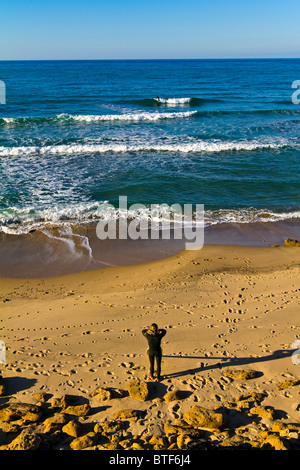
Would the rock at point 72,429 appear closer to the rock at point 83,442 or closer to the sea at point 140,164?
the rock at point 83,442

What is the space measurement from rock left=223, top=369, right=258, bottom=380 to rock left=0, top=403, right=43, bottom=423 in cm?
313

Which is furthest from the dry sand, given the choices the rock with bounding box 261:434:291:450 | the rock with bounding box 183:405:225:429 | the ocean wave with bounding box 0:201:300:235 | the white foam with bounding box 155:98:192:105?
the white foam with bounding box 155:98:192:105

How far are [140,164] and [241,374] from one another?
14100 millimetres

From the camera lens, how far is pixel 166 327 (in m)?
7.30

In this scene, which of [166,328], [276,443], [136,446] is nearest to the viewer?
[276,443]

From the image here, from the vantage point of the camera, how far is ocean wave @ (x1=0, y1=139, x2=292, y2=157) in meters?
20.2

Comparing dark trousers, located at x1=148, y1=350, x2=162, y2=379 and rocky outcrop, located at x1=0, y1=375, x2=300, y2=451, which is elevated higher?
dark trousers, located at x1=148, y1=350, x2=162, y2=379

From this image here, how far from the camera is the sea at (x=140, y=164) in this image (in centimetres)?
1296

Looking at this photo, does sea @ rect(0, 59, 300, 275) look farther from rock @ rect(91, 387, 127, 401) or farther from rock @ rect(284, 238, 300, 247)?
rock @ rect(91, 387, 127, 401)

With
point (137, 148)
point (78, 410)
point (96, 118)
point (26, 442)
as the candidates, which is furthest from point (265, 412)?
point (96, 118)

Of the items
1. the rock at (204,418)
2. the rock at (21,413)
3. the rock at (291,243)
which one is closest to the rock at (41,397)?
the rock at (21,413)

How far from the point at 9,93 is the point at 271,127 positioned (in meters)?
31.1

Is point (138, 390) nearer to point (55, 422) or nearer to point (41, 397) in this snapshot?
point (55, 422)
